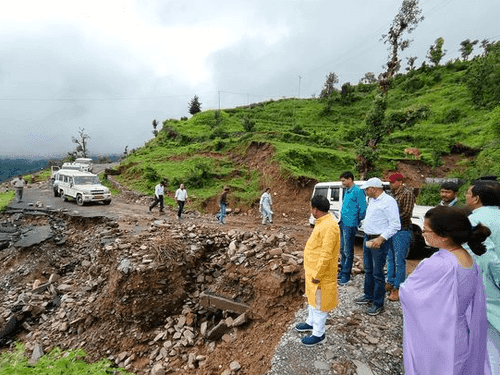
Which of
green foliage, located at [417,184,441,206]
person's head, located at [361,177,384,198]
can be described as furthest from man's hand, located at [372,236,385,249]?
green foliage, located at [417,184,441,206]

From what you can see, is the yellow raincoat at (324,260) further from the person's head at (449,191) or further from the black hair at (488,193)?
the person's head at (449,191)

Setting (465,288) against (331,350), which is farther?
(331,350)

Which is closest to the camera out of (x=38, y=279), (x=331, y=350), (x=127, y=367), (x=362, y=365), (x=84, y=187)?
(x=362, y=365)

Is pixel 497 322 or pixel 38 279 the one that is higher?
pixel 497 322

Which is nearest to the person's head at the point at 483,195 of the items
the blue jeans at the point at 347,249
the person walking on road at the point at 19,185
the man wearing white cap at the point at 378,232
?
the man wearing white cap at the point at 378,232

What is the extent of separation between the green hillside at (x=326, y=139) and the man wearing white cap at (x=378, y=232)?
34.1 ft

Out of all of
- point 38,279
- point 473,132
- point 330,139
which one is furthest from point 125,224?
point 473,132

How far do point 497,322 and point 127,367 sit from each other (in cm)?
547

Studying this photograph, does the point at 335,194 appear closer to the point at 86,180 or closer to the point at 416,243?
the point at 416,243

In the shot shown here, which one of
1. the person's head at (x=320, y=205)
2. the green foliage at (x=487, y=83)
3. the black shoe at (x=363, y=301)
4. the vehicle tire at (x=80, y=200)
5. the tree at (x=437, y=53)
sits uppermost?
the tree at (x=437, y=53)

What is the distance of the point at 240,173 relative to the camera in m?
17.3

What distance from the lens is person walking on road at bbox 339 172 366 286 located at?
4.50 meters

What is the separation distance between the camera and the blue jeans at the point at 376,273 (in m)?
3.64

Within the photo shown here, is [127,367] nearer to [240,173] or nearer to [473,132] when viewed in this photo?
[240,173]
